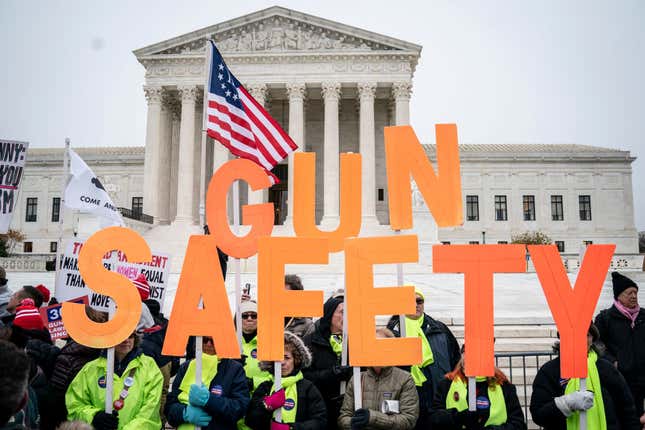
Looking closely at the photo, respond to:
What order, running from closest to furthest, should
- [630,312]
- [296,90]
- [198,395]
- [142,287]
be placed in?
[198,395] < [630,312] < [142,287] < [296,90]

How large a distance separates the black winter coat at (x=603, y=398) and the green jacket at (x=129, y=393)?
3.36 meters

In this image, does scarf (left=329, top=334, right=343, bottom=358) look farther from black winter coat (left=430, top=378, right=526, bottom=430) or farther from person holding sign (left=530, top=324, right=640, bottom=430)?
person holding sign (left=530, top=324, right=640, bottom=430)

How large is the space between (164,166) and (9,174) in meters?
32.3

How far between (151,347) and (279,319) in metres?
1.71

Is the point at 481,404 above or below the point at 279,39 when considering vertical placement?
below

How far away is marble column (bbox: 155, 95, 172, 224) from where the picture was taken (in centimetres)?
3755

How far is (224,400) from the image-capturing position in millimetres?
3988

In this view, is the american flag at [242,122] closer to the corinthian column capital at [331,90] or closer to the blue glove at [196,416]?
the blue glove at [196,416]

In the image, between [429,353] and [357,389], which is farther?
Result: [429,353]

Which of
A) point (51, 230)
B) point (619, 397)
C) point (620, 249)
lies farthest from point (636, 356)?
point (51, 230)

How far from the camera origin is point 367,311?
4.12m

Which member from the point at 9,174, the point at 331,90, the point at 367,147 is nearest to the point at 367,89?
the point at 331,90

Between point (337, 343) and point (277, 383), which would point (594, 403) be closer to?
point (337, 343)

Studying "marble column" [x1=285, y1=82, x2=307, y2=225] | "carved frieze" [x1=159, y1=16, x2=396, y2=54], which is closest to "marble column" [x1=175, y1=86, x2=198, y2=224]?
"carved frieze" [x1=159, y1=16, x2=396, y2=54]
